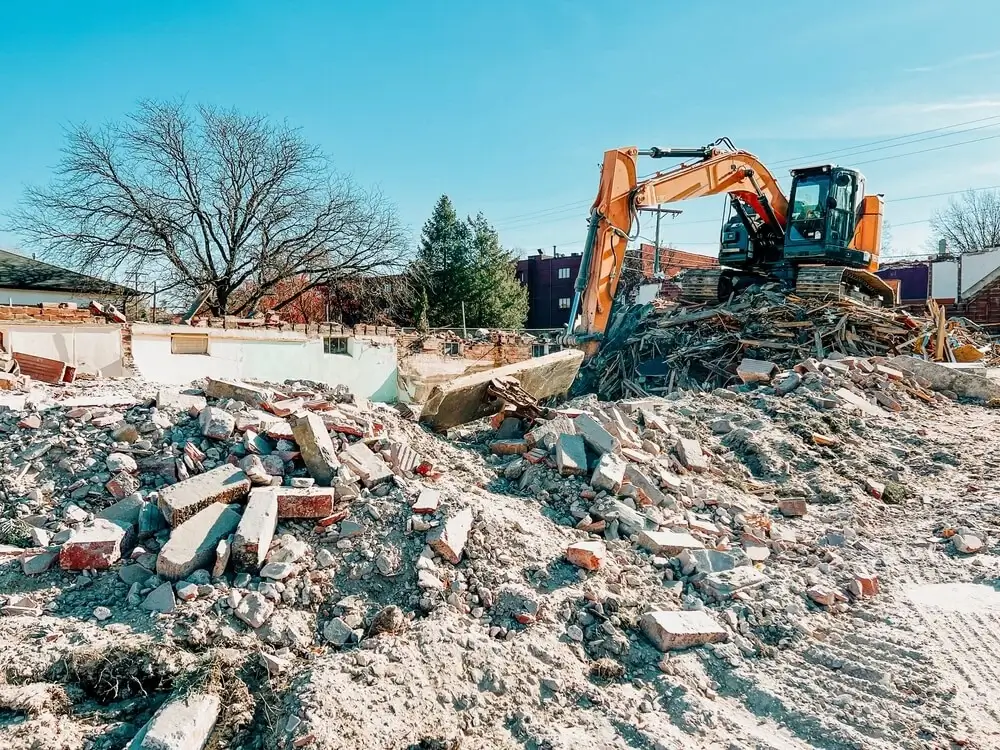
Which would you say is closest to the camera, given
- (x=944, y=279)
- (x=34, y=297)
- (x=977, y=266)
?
(x=34, y=297)

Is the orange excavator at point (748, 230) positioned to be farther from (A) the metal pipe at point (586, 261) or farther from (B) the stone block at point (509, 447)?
(B) the stone block at point (509, 447)

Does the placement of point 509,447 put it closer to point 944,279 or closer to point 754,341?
point 754,341

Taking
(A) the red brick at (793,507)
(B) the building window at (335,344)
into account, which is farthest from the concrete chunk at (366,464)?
(B) the building window at (335,344)

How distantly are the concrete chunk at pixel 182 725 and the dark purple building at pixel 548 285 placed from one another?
113 ft

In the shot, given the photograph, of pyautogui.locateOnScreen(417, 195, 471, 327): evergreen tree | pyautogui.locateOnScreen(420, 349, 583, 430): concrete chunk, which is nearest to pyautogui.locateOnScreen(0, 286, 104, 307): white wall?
pyautogui.locateOnScreen(417, 195, 471, 327): evergreen tree

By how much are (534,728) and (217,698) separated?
53.4 inches

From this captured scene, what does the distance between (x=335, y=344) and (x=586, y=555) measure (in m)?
12.5

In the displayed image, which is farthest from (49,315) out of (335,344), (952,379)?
(952,379)

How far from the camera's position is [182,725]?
8.35ft

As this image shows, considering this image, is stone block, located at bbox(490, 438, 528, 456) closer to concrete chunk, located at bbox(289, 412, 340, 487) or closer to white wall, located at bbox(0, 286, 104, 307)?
concrete chunk, located at bbox(289, 412, 340, 487)

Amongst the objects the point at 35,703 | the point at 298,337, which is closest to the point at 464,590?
the point at 35,703

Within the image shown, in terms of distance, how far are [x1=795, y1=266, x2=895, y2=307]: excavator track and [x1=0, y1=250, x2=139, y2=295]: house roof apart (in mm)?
17822

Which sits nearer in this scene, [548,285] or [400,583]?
[400,583]

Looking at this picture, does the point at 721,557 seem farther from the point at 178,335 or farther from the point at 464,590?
the point at 178,335
